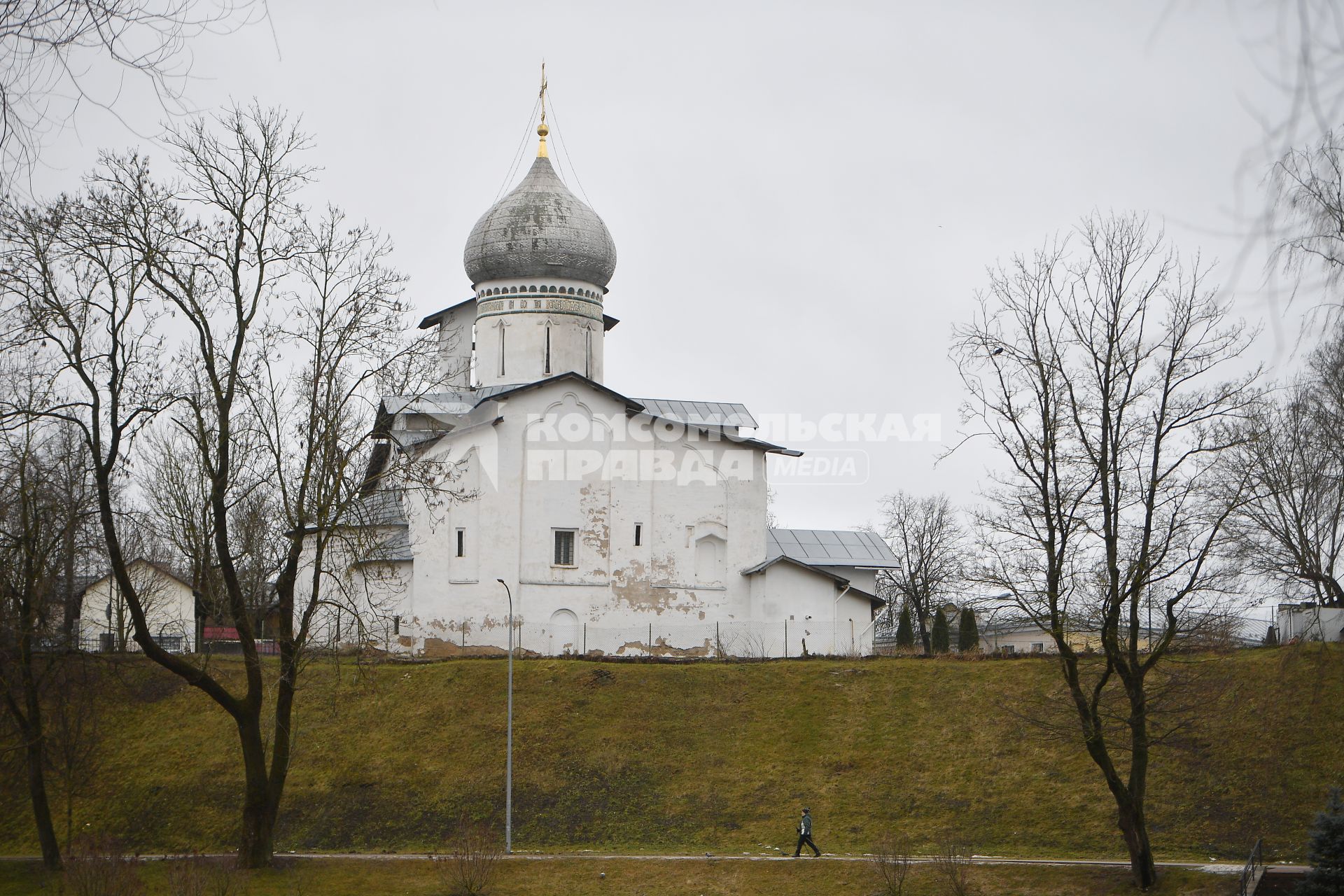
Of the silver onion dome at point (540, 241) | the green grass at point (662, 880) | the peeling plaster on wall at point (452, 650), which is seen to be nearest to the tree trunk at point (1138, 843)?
the green grass at point (662, 880)

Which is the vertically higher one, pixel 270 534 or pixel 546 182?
pixel 546 182

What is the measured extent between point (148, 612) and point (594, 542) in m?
11.8

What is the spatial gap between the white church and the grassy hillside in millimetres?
2494

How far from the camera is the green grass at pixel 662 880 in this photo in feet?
65.5

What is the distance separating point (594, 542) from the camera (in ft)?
120

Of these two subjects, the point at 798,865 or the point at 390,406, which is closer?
the point at 798,865

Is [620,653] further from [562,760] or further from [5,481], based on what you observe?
[5,481]

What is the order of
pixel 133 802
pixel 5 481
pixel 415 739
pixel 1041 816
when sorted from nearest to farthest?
1. pixel 5 481
2. pixel 1041 816
3. pixel 133 802
4. pixel 415 739

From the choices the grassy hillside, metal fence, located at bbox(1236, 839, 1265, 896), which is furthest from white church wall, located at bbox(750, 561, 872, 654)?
metal fence, located at bbox(1236, 839, 1265, 896)

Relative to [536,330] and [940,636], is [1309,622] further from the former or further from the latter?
[536,330]

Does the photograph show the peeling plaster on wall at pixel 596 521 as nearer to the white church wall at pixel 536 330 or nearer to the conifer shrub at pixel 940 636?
the white church wall at pixel 536 330

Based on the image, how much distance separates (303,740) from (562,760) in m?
6.10

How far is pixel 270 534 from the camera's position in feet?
112

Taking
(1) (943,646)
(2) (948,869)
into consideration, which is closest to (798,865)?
(2) (948,869)
